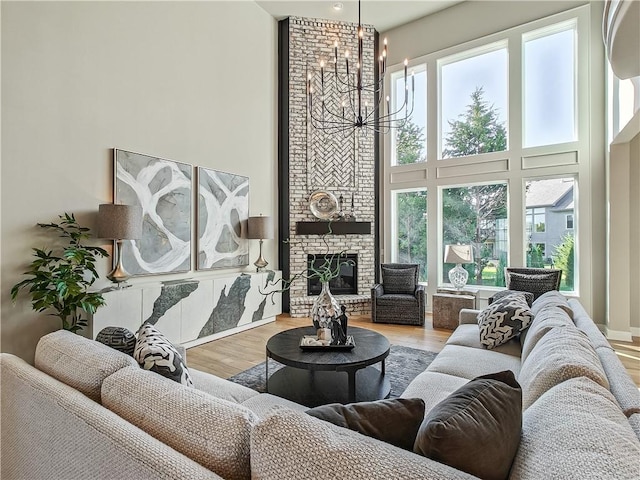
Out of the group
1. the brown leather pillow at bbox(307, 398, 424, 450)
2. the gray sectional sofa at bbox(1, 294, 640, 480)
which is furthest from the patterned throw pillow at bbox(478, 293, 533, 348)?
the brown leather pillow at bbox(307, 398, 424, 450)

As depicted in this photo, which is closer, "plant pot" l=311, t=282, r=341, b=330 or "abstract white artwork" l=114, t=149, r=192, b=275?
"plant pot" l=311, t=282, r=341, b=330

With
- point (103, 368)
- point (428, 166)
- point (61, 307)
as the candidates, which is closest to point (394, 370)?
point (103, 368)

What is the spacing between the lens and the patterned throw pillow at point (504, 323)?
8.54 feet

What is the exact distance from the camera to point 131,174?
375 cm

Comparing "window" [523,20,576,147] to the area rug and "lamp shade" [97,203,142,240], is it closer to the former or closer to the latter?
the area rug

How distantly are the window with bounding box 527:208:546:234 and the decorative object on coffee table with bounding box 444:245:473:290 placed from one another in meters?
0.87

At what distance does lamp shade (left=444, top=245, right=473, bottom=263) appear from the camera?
505cm

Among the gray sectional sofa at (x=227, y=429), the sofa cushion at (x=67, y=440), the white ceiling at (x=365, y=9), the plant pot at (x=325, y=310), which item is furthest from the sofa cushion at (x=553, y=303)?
the white ceiling at (x=365, y=9)

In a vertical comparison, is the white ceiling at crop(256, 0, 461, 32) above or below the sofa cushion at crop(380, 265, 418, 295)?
above

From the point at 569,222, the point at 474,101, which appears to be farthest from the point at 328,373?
the point at 474,101

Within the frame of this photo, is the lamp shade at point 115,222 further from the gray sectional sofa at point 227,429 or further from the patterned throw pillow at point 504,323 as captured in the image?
the patterned throw pillow at point 504,323

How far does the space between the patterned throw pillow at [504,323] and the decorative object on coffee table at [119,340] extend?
2.42 meters

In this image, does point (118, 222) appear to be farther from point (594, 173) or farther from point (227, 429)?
point (594, 173)

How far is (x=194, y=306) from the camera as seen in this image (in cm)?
409
